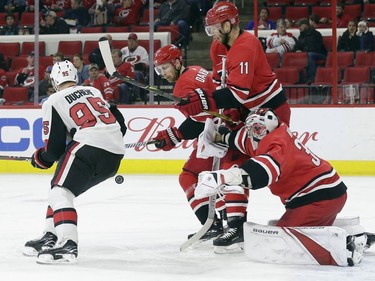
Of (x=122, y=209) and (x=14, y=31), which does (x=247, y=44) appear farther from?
(x=14, y=31)

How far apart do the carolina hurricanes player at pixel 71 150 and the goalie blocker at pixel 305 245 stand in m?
0.78

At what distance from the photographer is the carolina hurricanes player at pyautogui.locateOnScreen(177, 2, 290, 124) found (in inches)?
178

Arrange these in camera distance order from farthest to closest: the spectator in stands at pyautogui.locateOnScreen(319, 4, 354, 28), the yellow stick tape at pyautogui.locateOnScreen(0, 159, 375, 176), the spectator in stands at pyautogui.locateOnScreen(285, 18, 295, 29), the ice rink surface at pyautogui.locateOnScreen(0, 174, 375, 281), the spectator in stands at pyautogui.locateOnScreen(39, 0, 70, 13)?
the spectator in stands at pyautogui.locateOnScreen(39, 0, 70, 13), the spectator in stands at pyautogui.locateOnScreen(285, 18, 295, 29), the spectator in stands at pyautogui.locateOnScreen(319, 4, 354, 28), the yellow stick tape at pyautogui.locateOnScreen(0, 159, 375, 176), the ice rink surface at pyautogui.locateOnScreen(0, 174, 375, 281)

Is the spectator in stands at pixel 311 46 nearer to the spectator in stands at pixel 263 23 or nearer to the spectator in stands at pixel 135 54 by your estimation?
the spectator in stands at pixel 263 23

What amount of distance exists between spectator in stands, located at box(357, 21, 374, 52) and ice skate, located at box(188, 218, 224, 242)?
14.1 ft

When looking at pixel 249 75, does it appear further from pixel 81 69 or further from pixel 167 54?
pixel 81 69

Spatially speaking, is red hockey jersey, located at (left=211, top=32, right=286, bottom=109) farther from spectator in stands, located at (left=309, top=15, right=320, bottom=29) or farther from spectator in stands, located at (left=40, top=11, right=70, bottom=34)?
spectator in stands, located at (left=40, top=11, right=70, bottom=34)

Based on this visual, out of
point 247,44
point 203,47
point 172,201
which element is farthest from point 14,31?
point 247,44

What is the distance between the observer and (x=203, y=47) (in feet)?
31.7

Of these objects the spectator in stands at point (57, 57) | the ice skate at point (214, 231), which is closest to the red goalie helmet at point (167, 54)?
the ice skate at point (214, 231)

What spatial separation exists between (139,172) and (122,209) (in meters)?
2.63

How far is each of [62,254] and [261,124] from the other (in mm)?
1071

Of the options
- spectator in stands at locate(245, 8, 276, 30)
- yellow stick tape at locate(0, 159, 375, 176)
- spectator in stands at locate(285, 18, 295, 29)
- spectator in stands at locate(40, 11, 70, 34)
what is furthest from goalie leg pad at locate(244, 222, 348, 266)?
spectator in stands at locate(40, 11, 70, 34)

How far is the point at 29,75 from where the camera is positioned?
9.59m
